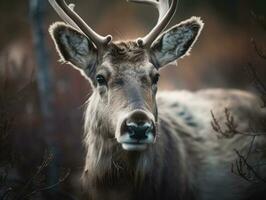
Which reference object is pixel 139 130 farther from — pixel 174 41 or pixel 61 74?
pixel 61 74

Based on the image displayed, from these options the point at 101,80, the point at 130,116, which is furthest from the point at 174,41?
the point at 130,116

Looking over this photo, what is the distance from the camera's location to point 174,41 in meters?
8.97

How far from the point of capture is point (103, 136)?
8469mm

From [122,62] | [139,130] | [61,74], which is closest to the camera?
[139,130]

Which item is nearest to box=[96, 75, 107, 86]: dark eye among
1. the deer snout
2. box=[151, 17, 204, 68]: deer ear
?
box=[151, 17, 204, 68]: deer ear

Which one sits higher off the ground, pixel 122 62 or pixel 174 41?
pixel 174 41

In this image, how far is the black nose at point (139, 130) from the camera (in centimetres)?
750

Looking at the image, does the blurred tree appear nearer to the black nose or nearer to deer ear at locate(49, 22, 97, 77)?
deer ear at locate(49, 22, 97, 77)

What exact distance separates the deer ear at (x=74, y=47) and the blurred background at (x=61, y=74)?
0.47m

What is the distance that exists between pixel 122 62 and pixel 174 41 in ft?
2.93

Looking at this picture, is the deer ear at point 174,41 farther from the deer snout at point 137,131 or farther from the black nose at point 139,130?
the black nose at point 139,130

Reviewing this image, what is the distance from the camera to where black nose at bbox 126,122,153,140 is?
7.50 m

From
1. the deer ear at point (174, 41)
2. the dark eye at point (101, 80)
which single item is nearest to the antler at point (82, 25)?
the dark eye at point (101, 80)

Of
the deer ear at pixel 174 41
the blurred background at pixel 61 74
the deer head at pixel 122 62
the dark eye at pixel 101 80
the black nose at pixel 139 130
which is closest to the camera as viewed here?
the black nose at pixel 139 130
